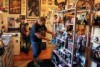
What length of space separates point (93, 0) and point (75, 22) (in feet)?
1.79

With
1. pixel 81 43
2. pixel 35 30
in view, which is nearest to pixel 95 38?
pixel 81 43

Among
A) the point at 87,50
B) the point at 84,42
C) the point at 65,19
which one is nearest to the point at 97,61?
the point at 87,50

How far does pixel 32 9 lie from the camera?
6113mm

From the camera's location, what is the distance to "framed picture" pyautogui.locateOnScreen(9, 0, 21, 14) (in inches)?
233

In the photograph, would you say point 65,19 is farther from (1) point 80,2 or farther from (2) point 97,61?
(2) point 97,61

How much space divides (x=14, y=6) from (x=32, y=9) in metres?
0.71

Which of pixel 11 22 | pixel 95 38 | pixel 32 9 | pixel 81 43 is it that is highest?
pixel 32 9

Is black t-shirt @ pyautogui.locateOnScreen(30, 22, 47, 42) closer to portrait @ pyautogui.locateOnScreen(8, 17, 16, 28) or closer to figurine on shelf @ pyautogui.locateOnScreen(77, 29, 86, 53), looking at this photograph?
figurine on shelf @ pyautogui.locateOnScreen(77, 29, 86, 53)

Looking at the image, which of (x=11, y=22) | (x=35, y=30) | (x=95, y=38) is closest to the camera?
(x=95, y=38)

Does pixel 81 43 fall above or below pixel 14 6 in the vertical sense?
below

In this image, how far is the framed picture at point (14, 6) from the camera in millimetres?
5910

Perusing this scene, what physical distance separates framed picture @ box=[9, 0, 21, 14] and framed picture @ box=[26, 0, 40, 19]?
346 mm

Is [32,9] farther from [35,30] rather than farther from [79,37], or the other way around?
[79,37]

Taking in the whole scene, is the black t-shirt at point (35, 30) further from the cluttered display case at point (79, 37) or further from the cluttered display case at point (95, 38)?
the cluttered display case at point (95, 38)
